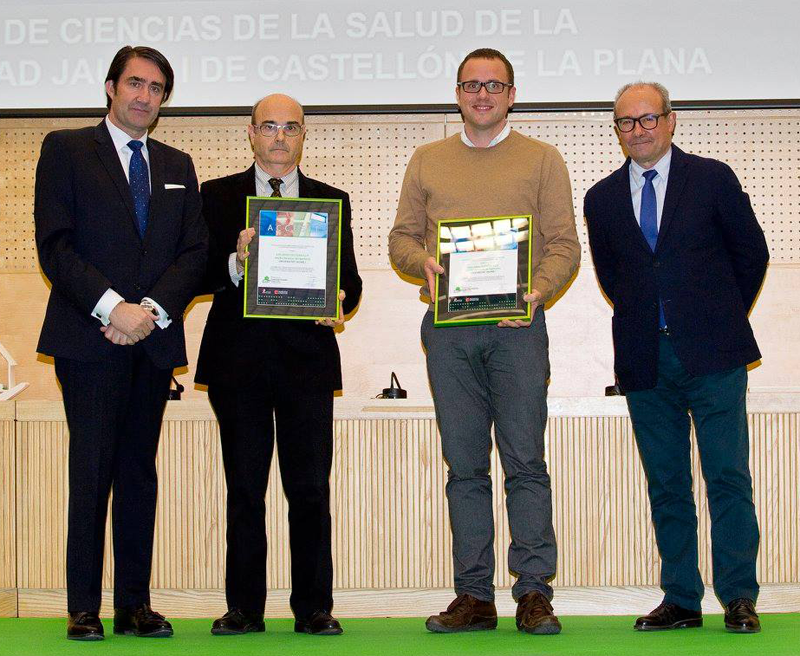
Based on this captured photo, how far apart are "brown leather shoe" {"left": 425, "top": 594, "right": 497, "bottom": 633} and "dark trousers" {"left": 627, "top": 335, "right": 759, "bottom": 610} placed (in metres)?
0.64

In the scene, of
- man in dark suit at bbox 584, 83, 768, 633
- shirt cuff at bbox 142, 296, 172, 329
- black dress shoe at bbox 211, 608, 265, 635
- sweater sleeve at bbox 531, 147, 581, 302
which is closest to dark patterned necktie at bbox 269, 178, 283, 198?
shirt cuff at bbox 142, 296, 172, 329

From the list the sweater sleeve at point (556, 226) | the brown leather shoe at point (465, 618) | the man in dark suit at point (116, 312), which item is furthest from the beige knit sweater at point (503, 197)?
the brown leather shoe at point (465, 618)

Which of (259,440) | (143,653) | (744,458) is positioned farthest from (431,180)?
(143,653)

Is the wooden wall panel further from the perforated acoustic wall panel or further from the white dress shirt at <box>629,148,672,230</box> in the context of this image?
the white dress shirt at <box>629,148,672,230</box>

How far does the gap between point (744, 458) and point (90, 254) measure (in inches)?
89.8

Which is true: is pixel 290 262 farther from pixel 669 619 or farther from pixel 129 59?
pixel 669 619

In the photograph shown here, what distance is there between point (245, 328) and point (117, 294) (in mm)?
442

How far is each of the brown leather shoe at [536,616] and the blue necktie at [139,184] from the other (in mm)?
1751

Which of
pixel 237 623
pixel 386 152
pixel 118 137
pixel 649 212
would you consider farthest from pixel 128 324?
pixel 386 152

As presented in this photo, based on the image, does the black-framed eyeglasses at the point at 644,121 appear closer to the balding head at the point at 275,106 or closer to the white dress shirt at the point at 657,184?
the white dress shirt at the point at 657,184

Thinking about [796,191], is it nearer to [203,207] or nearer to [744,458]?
[744,458]

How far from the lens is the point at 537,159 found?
3.50m

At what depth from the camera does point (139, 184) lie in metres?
3.40

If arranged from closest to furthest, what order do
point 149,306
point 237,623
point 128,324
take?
point 128,324 < point 149,306 < point 237,623
